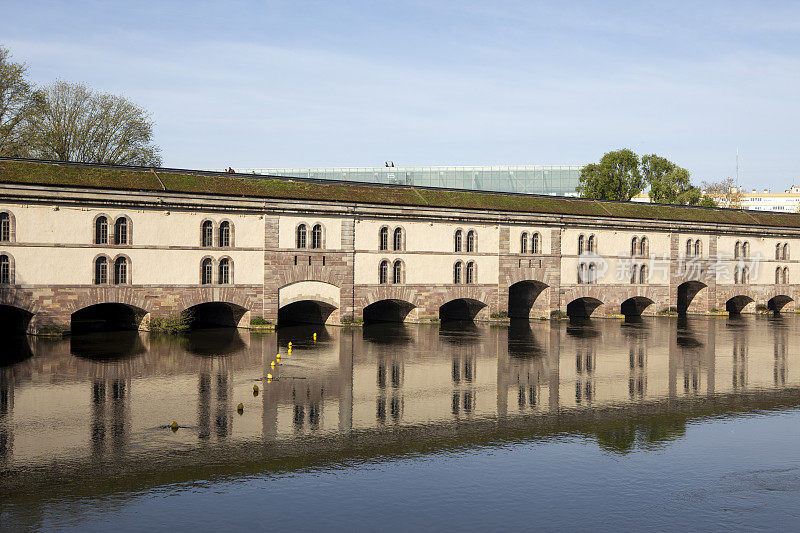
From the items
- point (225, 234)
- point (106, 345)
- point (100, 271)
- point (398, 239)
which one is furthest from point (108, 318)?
point (398, 239)

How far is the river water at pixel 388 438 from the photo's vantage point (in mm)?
18203

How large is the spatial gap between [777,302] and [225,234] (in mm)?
56716

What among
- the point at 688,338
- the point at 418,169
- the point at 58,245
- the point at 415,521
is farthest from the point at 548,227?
the point at 418,169

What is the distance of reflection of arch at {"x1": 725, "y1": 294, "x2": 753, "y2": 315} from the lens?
75.1 m

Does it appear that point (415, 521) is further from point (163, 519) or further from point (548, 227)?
point (548, 227)

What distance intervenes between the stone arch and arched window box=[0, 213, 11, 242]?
16.1 meters

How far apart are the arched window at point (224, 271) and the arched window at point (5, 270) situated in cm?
1190

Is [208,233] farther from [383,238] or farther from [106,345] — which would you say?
[383,238]

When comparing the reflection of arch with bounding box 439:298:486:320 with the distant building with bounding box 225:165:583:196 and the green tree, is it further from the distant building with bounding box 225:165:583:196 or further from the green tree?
the distant building with bounding box 225:165:583:196

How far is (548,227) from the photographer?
61906mm

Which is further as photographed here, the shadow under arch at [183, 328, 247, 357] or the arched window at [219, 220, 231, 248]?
the arched window at [219, 220, 231, 248]

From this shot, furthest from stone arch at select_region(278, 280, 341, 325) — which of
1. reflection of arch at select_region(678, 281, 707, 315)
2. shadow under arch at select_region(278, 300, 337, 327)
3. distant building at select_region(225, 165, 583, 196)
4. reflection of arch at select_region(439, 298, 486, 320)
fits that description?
distant building at select_region(225, 165, 583, 196)

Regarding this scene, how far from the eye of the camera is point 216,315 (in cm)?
5281

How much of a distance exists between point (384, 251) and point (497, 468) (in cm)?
3402
